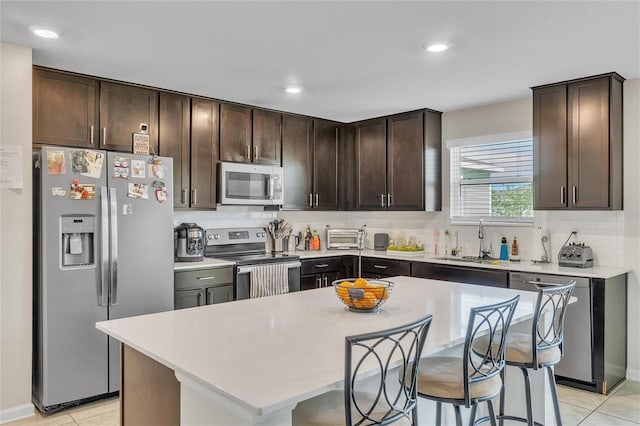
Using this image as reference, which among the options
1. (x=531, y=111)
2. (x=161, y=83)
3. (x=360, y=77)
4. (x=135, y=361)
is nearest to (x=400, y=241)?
(x=531, y=111)

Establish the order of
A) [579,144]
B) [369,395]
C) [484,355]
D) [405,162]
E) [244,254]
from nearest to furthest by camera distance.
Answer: [369,395] < [484,355] < [579,144] < [244,254] < [405,162]

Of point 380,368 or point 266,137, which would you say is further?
point 266,137

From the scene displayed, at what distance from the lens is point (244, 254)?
15.8 ft

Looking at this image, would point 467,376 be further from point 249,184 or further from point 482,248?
point 249,184

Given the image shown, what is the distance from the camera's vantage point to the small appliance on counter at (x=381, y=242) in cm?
551

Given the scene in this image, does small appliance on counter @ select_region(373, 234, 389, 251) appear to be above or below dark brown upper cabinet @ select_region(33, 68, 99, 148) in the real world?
below

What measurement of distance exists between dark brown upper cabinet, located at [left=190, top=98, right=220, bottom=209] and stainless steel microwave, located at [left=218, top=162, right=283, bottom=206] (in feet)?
0.30

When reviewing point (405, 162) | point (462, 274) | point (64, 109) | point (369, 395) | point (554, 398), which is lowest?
point (554, 398)

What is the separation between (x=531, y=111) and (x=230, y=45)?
286 cm

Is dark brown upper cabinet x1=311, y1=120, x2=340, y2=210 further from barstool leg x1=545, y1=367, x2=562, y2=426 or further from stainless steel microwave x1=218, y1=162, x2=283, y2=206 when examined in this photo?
barstool leg x1=545, y1=367, x2=562, y2=426

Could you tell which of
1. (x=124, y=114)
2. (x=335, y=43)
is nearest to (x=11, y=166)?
(x=124, y=114)

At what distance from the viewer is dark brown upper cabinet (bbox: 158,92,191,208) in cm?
409

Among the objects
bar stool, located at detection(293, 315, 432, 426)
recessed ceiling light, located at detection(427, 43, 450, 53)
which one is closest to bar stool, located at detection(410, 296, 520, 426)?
bar stool, located at detection(293, 315, 432, 426)

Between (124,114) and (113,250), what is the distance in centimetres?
119
